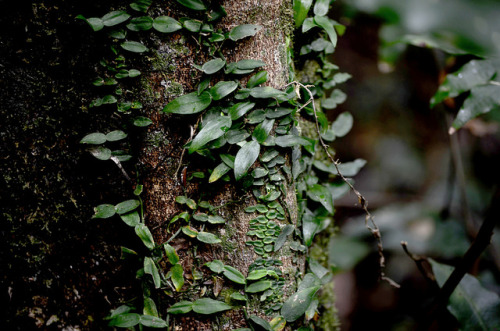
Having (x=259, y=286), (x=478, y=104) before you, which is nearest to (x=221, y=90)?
(x=259, y=286)

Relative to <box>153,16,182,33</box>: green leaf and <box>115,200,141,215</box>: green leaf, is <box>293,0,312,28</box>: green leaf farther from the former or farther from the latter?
<box>115,200,141,215</box>: green leaf

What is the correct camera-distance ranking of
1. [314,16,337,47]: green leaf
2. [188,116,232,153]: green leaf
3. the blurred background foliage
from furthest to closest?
the blurred background foliage → [314,16,337,47]: green leaf → [188,116,232,153]: green leaf

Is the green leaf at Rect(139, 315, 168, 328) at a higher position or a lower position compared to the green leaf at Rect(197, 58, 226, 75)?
lower

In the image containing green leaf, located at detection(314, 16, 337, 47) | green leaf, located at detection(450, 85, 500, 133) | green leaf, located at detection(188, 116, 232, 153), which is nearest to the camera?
green leaf, located at detection(188, 116, 232, 153)

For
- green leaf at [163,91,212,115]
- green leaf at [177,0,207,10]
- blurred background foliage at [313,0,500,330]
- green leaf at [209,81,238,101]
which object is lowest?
blurred background foliage at [313,0,500,330]

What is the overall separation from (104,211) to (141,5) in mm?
498

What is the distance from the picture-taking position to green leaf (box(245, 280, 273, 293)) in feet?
2.39

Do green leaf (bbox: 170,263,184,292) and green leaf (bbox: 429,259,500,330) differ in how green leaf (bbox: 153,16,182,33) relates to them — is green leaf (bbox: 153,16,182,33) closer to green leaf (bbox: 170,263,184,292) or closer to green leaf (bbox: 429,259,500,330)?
green leaf (bbox: 170,263,184,292)

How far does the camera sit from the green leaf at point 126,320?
72 centimetres

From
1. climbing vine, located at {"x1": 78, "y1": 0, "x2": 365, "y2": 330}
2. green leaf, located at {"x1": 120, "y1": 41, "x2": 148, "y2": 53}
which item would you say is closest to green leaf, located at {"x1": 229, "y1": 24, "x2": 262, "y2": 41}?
climbing vine, located at {"x1": 78, "y1": 0, "x2": 365, "y2": 330}

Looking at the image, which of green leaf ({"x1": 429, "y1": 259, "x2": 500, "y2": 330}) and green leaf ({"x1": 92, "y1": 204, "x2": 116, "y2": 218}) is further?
green leaf ({"x1": 429, "y1": 259, "x2": 500, "y2": 330})

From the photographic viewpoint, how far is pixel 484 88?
1.01 metres

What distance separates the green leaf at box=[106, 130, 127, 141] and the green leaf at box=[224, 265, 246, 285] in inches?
16.1

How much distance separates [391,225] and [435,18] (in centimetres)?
136
